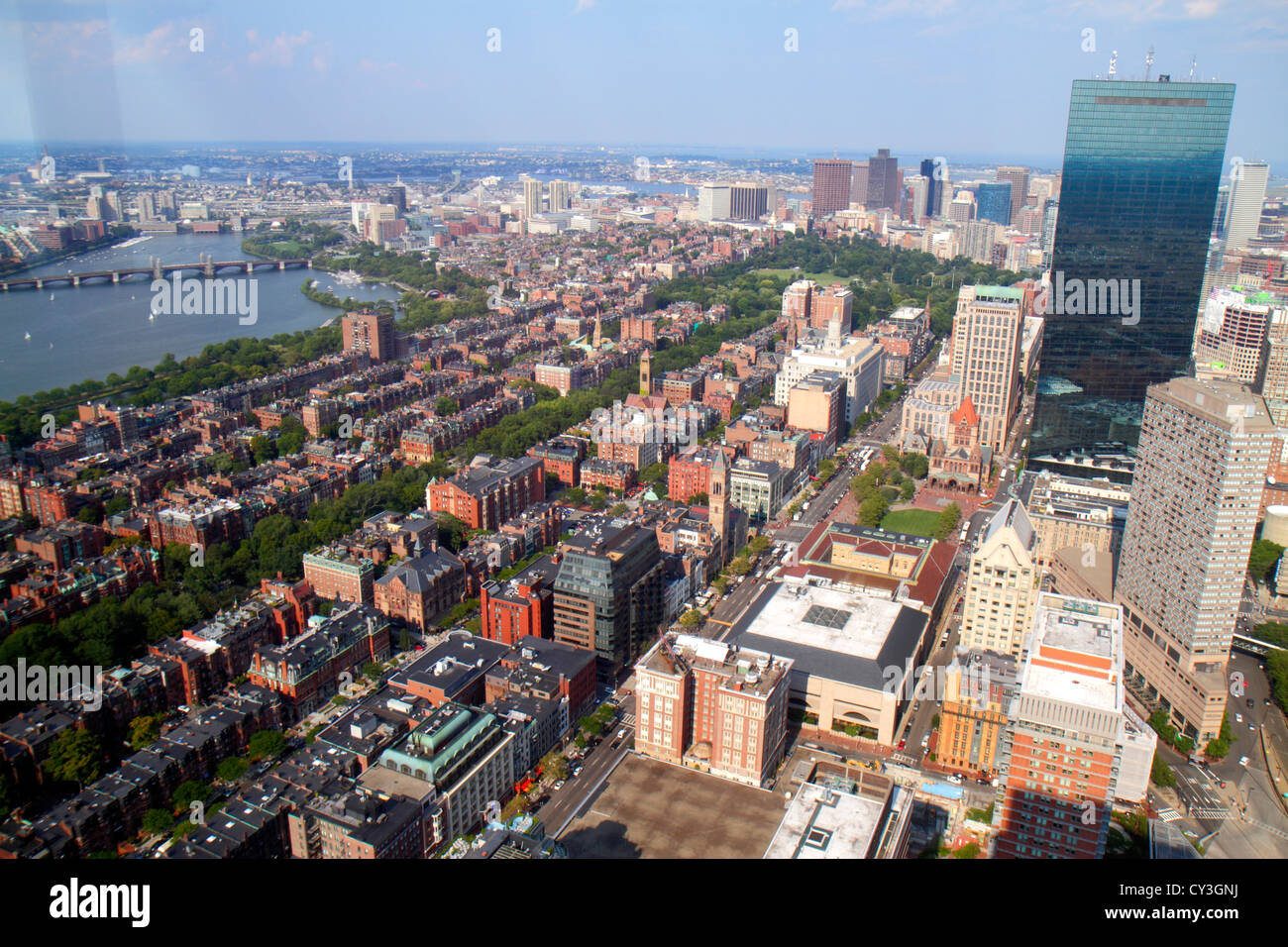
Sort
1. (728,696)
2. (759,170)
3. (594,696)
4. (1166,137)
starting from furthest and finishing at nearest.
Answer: (759,170), (1166,137), (594,696), (728,696)

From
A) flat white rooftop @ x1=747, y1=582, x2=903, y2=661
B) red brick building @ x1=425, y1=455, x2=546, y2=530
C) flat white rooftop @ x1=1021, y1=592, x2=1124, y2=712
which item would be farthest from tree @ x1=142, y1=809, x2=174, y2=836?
flat white rooftop @ x1=1021, y1=592, x2=1124, y2=712

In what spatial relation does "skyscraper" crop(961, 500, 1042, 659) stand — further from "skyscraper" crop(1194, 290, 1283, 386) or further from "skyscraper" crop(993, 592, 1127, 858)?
"skyscraper" crop(1194, 290, 1283, 386)

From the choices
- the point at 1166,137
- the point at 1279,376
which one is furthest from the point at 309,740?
the point at 1279,376

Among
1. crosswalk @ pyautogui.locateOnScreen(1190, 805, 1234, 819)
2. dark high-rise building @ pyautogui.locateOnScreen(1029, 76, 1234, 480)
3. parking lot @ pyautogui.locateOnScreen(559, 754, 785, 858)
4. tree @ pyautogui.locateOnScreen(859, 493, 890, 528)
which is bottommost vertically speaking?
crosswalk @ pyautogui.locateOnScreen(1190, 805, 1234, 819)

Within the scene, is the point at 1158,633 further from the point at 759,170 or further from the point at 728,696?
the point at 759,170

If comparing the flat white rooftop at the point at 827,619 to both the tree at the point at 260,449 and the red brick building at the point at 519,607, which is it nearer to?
the red brick building at the point at 519,607

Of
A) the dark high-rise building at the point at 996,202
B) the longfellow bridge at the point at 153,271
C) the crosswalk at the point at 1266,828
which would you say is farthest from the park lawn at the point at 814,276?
the crosswalk at the point at 1266,828
